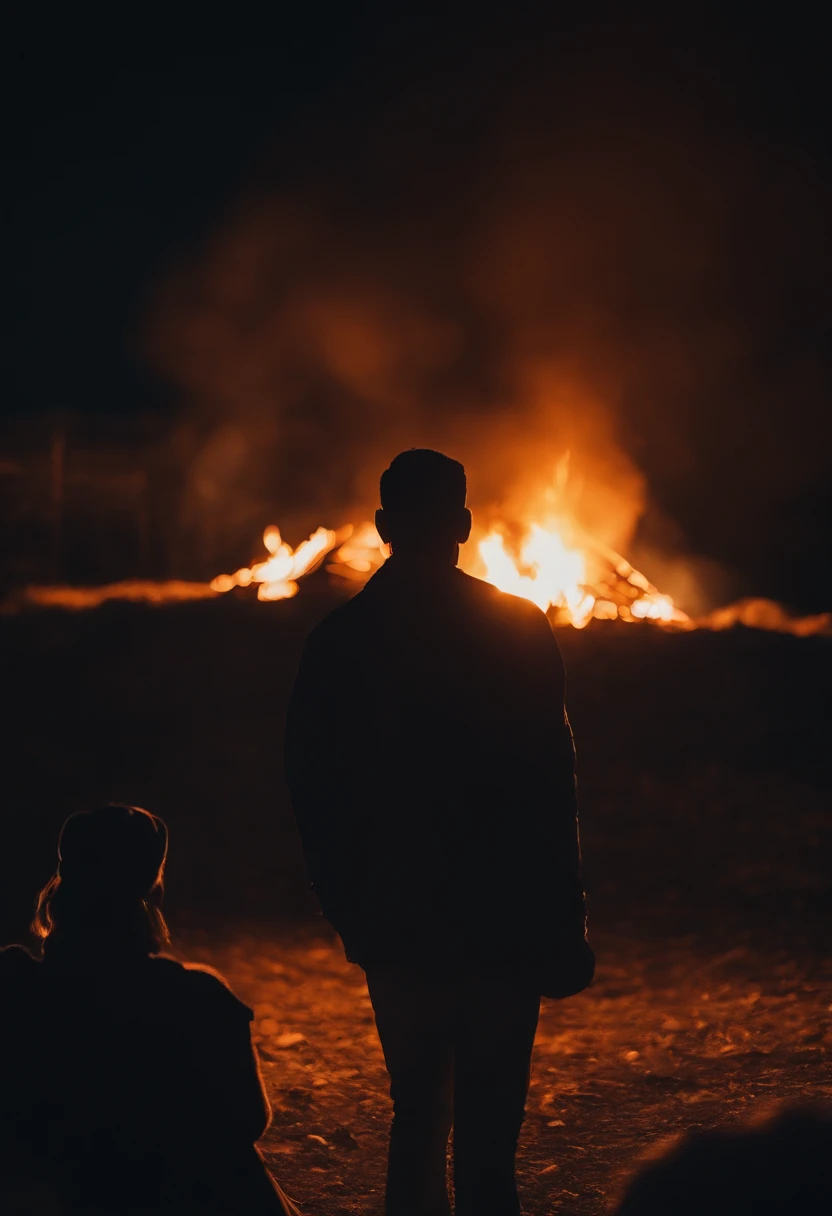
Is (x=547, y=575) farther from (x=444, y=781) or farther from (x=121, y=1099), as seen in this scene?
(x=121, y=1099)

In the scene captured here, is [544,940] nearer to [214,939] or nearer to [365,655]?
[365,655]

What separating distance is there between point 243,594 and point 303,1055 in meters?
9.29

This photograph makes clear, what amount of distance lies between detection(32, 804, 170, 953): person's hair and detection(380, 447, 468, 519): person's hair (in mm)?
842

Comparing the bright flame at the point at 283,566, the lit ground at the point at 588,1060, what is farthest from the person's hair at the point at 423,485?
the bright flame at the point at 283,566

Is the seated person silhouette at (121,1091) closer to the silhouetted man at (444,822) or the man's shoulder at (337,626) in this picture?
the silhouetted man at (444,822)

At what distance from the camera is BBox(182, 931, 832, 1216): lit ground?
3.83 m

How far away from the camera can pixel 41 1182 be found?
1736 mm

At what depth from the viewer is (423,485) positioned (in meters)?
2.21

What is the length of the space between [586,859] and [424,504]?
7.42 meters

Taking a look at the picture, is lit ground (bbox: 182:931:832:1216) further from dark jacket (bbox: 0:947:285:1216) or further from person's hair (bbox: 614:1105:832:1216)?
person's hair (bbox: 614:1105:832:1216)

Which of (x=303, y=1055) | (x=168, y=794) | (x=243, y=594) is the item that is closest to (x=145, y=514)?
(x=243, y=594)

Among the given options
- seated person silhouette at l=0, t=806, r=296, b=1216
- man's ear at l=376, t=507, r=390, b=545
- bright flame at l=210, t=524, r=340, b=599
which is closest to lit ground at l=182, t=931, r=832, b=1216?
seated person silhouette at l=0, t=806, r=296, b=1216

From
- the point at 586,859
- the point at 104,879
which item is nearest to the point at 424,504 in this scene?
the point at 104,879

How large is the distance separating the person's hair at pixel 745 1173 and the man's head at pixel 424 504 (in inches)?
52.2
